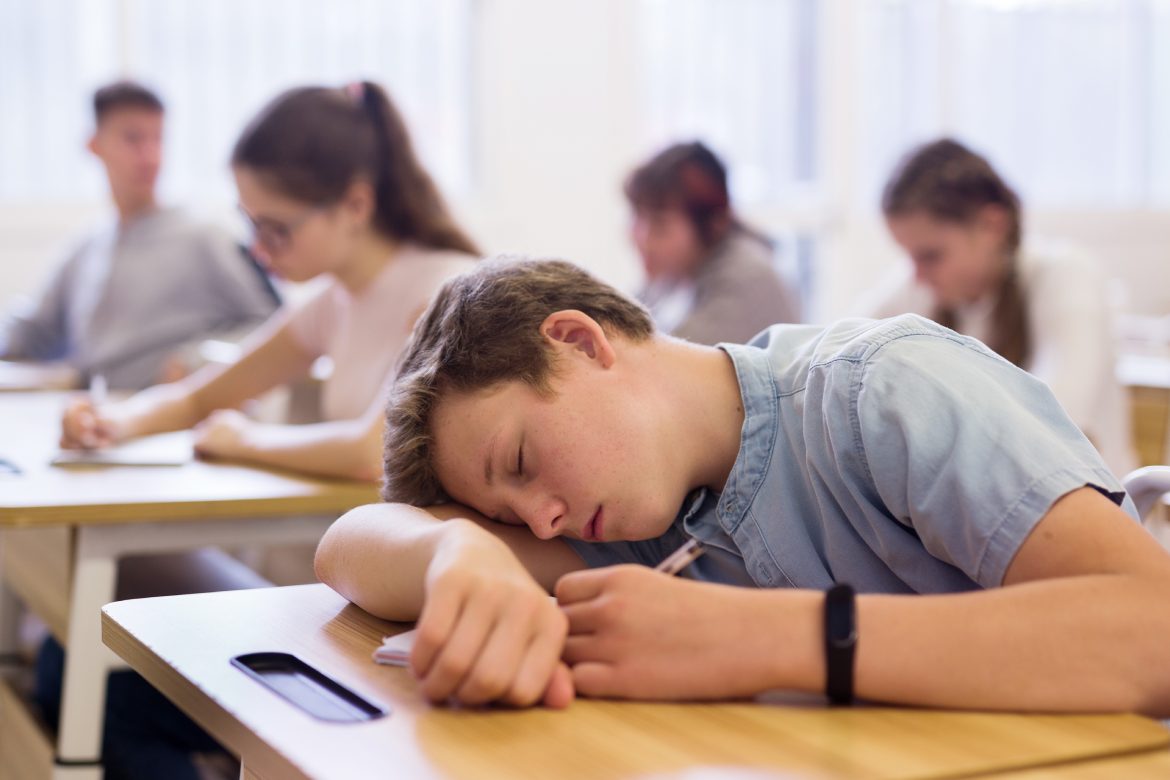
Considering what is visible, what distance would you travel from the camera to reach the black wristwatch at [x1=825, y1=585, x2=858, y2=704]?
2.77ft

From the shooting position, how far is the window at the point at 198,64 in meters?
4.98

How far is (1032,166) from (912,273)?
13.5ft

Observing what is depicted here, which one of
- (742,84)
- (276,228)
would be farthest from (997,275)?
(742,84)

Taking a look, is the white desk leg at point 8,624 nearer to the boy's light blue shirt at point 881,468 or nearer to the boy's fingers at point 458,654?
the boy's light blue shirt at point 881,468

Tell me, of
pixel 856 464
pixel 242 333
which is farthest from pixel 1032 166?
pixel 856 464

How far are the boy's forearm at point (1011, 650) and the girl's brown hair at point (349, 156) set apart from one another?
1.55 m

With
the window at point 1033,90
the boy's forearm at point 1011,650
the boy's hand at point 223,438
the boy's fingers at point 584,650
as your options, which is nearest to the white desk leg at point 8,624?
the boy's hand at point 223,438

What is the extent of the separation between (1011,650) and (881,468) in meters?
0.17

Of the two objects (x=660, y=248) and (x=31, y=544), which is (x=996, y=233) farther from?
(x=31, y=544)

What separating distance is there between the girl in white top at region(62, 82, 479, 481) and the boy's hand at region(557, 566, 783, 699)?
121 cm

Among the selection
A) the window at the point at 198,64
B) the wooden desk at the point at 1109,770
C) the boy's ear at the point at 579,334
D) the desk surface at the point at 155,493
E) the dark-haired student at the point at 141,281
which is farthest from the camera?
the window at the point at 198,64

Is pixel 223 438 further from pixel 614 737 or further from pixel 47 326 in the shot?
pixel 47 326

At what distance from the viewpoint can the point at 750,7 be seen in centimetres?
630

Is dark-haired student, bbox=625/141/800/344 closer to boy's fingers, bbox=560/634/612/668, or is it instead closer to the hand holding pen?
the hand holding pen
